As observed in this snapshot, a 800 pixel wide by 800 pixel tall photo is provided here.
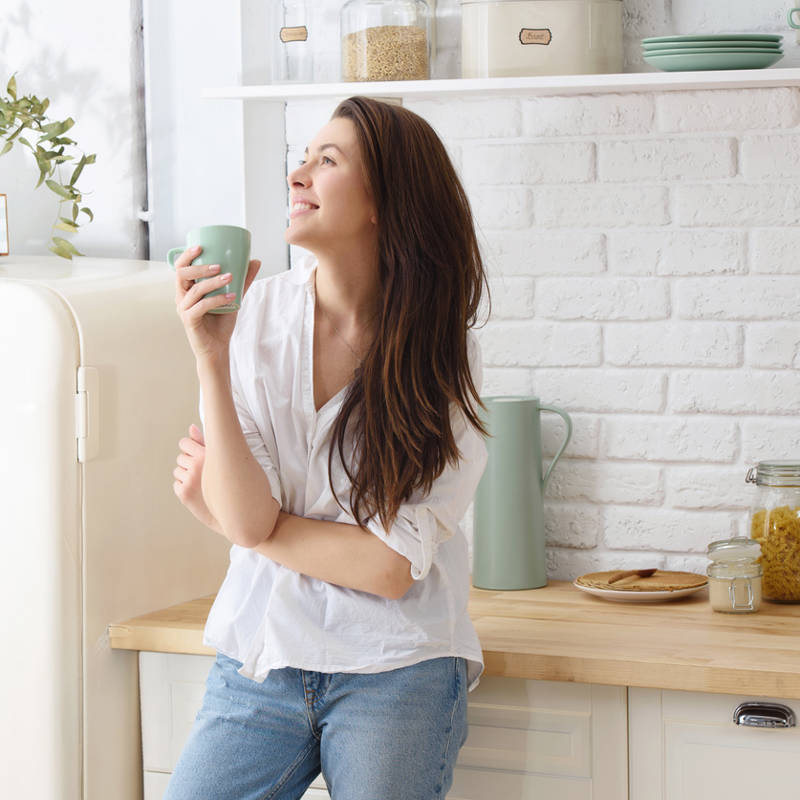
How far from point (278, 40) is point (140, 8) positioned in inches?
16.3

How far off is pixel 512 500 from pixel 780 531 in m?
0.47

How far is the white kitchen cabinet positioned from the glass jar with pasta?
17.5 inches

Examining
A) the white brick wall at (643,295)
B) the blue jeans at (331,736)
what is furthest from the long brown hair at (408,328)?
the white brick wall at (643,295)

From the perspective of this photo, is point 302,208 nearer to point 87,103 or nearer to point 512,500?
point 512,500

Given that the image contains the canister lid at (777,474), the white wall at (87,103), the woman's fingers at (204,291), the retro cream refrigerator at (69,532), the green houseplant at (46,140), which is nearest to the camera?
the woman's fingers at (204,291)

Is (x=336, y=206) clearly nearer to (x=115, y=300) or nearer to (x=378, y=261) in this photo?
(x=378, y=261)

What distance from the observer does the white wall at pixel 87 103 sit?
2494mm

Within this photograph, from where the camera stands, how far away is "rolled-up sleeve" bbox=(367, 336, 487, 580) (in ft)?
4.94

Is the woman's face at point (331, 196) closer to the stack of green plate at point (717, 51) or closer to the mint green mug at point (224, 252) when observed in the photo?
the mint green mug at point (224, 252)

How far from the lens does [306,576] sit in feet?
5.15

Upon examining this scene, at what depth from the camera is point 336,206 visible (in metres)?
1.56

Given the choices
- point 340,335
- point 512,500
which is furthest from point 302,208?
point 512,500

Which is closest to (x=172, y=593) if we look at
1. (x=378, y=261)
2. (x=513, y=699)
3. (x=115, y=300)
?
(x=115, y=300)

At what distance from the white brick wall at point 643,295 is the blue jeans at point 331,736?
769 millimetres
